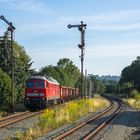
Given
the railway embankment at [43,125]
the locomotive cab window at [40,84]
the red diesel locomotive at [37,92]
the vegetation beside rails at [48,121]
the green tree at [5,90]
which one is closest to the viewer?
the vegetation beside rails at [48,121]

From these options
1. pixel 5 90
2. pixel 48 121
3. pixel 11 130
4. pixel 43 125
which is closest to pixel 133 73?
pixel 5 90

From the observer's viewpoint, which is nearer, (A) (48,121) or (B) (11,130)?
(B) (11,130)

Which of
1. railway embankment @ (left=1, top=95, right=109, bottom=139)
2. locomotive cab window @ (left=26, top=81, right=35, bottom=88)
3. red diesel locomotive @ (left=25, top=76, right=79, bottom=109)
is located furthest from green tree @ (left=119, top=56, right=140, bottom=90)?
railway embankment @ (left=1, top=95, right=109, bottom=139)

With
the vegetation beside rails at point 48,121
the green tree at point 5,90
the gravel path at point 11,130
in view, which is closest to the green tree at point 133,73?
the green tree at point 5,90

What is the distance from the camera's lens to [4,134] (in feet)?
70.0

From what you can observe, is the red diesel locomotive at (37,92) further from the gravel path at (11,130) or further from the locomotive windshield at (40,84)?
the gravel path at (11,130)

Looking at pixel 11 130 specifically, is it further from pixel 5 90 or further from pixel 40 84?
pixel 5 90

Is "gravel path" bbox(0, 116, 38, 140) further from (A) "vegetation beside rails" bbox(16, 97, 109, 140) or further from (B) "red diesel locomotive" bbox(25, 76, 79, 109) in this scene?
(B) "red diesel locomotive" bbox(25, 76, 79, 109)

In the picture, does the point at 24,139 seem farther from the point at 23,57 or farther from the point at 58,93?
the point at 23,57

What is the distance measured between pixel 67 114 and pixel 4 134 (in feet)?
31.9

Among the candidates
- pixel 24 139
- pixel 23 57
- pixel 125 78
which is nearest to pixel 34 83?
pixel 24 139

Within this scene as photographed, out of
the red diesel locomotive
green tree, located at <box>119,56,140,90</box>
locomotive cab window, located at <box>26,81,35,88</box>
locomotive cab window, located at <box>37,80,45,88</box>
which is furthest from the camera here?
green tree, located at <box>119,56,140,90</box>

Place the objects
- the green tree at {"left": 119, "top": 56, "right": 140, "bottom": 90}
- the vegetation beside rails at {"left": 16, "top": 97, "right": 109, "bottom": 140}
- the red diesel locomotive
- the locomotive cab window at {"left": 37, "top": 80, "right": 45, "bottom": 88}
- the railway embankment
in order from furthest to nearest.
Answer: the green tree at {"left": 119, "top": 56, "right": 140, "bottom": 90}
the locomotive cab window at {"left": 37, "top": 80, "right": 45, "bottom": 88}
the red diesel locomotive
the railway embankment
the vegetation beside rails at {"left": 16, "top": 97, "right": 109, "bottom": 140}

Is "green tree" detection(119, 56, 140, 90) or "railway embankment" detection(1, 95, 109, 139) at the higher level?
"green tree" detection(119, 56, 140, 90)
